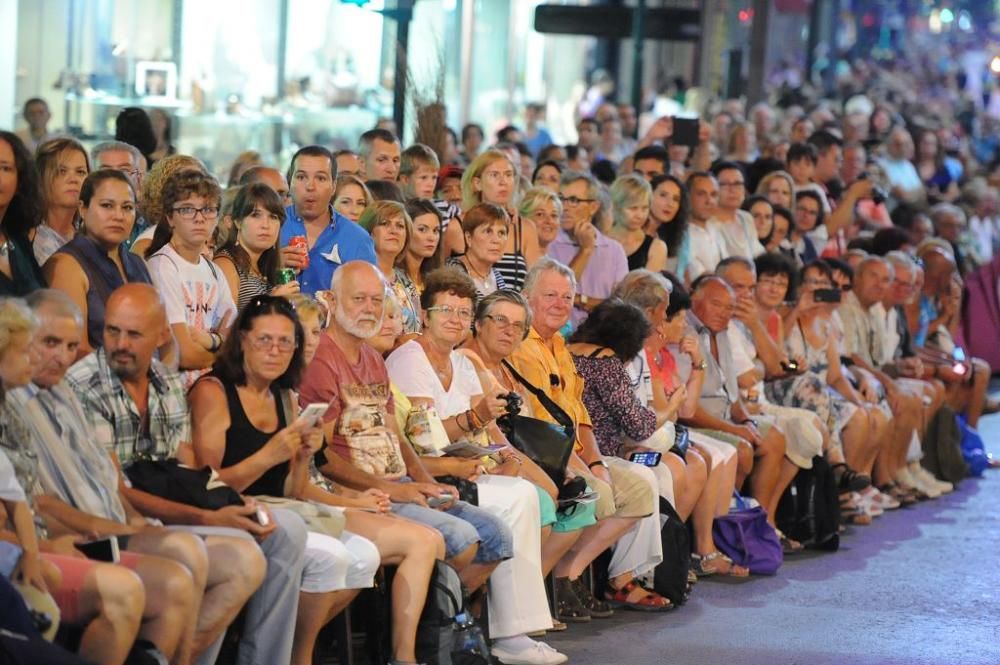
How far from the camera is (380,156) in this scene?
8.80 metres

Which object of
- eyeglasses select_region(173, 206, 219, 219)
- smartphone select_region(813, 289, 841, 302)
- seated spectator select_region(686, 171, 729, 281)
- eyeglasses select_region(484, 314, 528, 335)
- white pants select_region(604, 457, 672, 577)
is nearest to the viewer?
eyeglasses select_region(173, 206, 219, 219)

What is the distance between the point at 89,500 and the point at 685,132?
7624 millimetres

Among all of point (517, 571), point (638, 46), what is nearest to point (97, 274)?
point (517, 571)

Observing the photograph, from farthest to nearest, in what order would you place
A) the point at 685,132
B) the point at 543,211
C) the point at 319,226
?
the point at 685,132
the point at 543,211
the point at 319,226

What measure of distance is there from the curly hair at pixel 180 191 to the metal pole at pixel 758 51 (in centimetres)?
1463

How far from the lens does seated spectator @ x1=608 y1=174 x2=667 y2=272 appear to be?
30.9 feet

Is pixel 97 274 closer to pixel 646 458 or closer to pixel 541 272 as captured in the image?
pixel 541 272


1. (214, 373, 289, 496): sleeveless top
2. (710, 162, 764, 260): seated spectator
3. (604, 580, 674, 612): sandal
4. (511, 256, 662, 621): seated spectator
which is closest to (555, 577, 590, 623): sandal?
(511, 256, 662, 621): seated spectator

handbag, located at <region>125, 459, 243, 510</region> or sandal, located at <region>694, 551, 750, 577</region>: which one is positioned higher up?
handbag, located at <region>125, 459, 243, 510</region>

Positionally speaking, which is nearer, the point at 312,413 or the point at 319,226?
the point at 312,413

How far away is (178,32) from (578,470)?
5.56m

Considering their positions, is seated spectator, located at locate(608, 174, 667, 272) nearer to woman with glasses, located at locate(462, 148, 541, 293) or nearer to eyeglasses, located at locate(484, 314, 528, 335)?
woman with glasses, located at locate(462, 148, 541, 293)

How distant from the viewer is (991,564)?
28.9ft

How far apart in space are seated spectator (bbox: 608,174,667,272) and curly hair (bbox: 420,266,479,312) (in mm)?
2649
